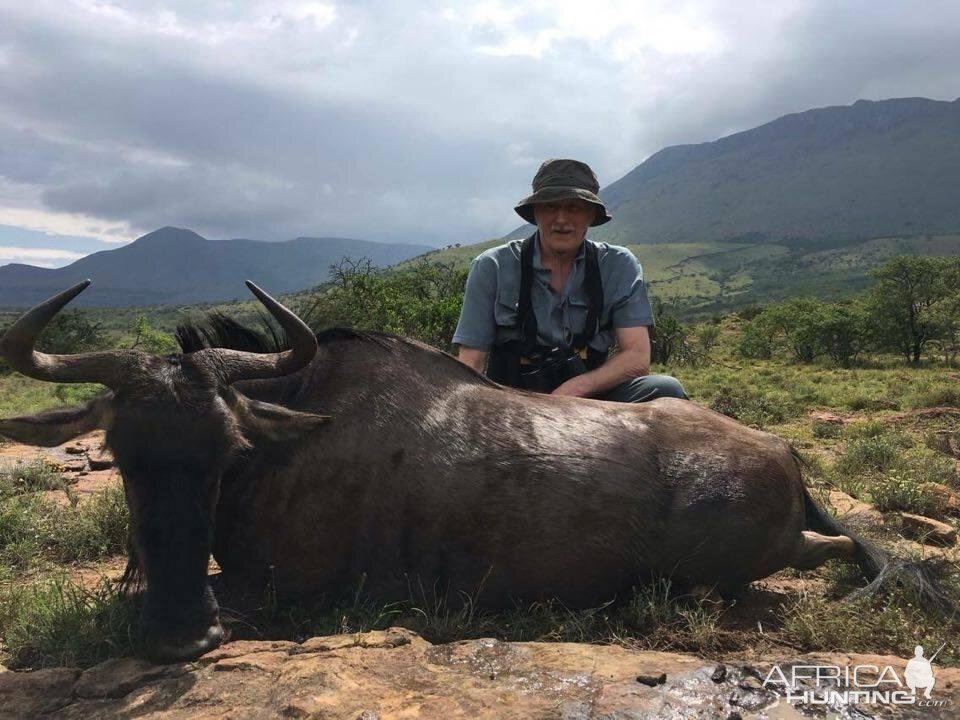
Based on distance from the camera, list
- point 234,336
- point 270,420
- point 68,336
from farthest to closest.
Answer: point 68,336 < point 234,336 < point 270,420

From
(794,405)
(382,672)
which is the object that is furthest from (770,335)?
(382,672)

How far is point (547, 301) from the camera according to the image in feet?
16.1

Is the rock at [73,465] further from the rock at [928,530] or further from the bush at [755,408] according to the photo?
the bush at [755,408]

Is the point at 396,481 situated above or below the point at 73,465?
above

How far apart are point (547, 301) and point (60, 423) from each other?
10.3 ft

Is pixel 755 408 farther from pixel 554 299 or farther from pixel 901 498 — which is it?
pixel 554 299

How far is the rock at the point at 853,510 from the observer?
16.1ft

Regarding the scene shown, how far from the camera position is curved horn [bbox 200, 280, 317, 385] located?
120 inches

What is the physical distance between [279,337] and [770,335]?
103 ft

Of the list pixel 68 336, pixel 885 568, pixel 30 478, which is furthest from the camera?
pixel 68 336

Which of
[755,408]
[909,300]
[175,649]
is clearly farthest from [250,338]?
[909,300]

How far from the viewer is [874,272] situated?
2730cm

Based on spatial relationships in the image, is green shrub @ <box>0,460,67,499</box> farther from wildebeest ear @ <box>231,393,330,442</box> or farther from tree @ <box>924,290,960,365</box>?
tree @ <box>924,290,960,365</box>

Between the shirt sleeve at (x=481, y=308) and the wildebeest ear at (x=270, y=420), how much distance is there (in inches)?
73.8
